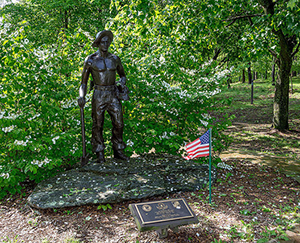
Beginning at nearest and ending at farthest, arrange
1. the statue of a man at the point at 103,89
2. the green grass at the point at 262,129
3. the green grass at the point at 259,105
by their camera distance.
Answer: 1. the statue of a man at the point at 103,89
2. the green grass at the point at 262,129
3. the green grass at the point at 259,105

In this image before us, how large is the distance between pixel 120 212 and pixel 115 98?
7.88 feet

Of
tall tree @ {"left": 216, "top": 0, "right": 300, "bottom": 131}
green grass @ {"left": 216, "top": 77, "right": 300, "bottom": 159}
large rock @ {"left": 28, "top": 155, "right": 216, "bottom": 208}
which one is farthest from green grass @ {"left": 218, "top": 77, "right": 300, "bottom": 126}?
large rock @ {"left": 28, "top": 155, "right": 216, "bottom": 208}

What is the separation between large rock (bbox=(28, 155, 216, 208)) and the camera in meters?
4.80

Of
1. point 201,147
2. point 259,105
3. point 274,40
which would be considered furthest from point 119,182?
point 259,105

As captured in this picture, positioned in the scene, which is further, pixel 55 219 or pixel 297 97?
pixel 297 97

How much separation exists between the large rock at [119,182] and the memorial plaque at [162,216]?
40.1 inches

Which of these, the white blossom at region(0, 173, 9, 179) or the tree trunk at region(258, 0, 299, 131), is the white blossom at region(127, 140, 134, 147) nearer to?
the white blossom at region(0, 173, 9, 179)

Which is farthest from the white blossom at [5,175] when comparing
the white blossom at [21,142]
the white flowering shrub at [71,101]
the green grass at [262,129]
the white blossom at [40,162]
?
the green grass at [262,129]

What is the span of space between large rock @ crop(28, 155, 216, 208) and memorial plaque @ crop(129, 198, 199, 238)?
102 cm

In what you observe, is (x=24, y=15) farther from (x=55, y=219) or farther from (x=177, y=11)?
(x=55, y=219)

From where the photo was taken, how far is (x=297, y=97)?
2141 centimetres

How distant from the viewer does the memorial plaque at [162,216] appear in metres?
3.67

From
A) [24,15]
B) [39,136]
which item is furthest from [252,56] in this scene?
[24,15]

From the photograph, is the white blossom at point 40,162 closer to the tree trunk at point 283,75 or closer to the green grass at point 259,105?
the tree trunk at point 283,75
